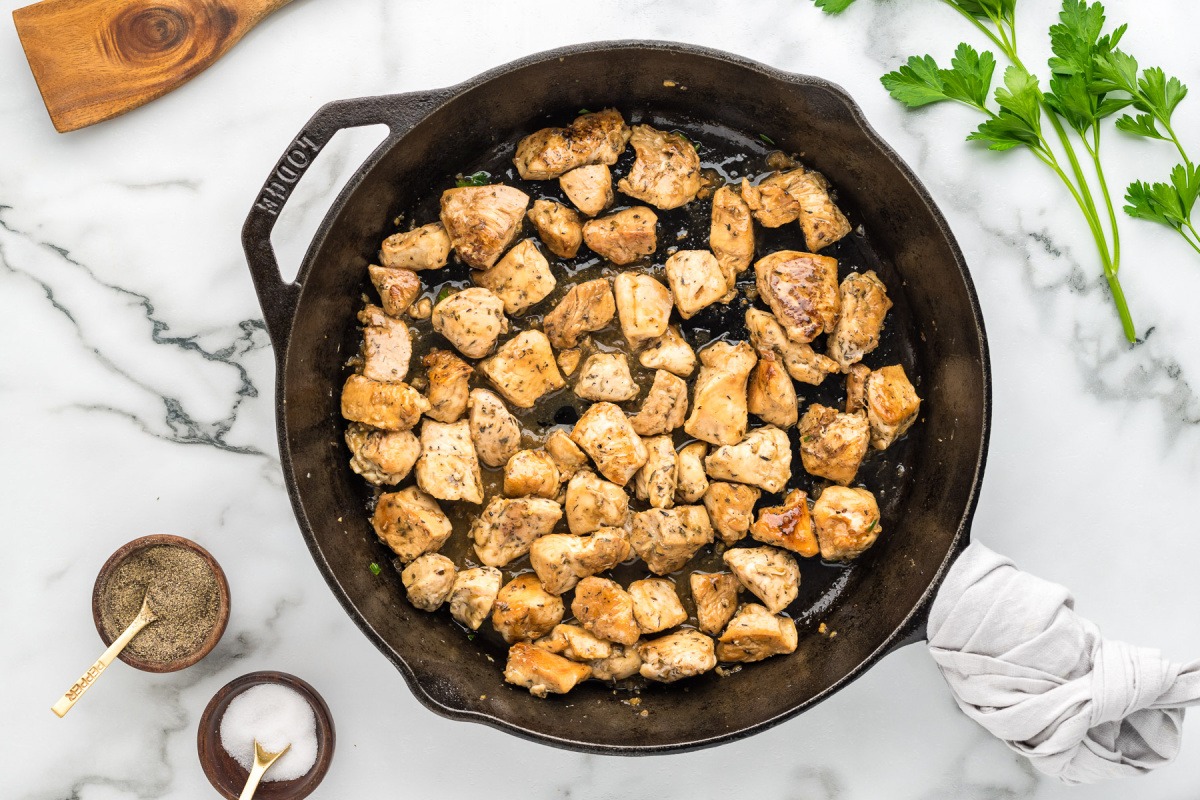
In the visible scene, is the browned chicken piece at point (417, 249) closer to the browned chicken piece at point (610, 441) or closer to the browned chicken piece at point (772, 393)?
the browned chicken piece at point (610, 441)

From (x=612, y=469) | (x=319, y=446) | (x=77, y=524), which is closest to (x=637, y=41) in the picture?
(x=612, y=469)

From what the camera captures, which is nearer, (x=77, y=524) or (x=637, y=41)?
(x=637, y=41)

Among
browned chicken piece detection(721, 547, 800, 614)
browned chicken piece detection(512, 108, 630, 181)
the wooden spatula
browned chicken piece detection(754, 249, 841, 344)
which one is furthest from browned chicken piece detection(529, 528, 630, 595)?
the wooden spatula

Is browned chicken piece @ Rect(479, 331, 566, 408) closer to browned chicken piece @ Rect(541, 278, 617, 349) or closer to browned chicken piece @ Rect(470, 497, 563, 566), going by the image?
browned chicken piece @ Rect(541, 278, 617, 349)

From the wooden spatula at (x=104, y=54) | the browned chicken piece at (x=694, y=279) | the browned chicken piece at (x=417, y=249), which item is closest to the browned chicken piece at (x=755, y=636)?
the browned chicken piece at (x=694, y=279)

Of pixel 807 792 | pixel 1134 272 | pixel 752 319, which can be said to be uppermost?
pixel 1134 272

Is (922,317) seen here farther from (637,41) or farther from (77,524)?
(77,524)

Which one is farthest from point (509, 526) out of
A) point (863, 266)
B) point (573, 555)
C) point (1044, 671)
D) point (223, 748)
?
point (1044, 671)
